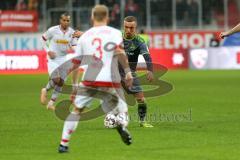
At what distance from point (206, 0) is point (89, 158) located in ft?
109

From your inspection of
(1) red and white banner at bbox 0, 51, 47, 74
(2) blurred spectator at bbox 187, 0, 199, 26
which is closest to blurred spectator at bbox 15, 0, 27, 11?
(1) red and white banner at bbox 0, 51, 47, 74

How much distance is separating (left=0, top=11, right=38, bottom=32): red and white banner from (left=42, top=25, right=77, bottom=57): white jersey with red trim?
2243 cm

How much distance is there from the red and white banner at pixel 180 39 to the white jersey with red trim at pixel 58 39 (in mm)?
22438

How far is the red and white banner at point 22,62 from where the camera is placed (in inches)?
1454

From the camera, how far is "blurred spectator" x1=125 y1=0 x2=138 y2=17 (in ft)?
142

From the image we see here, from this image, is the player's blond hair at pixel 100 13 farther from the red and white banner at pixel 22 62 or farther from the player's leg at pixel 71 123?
the red and white banner at pixel 22 62

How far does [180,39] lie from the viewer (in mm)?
43281

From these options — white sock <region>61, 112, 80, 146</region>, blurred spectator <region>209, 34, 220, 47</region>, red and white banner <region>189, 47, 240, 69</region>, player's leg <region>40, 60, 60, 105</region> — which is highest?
white sock <region>61, 112, 80, 146</region>

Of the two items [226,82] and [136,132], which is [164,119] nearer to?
[136,132]

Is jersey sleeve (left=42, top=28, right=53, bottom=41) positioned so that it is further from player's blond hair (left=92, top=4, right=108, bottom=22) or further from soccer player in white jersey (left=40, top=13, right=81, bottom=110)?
player's blond hair (left=92, top=4, right=108, bottom=22)

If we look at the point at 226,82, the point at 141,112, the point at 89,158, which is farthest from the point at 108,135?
the point at 226,82

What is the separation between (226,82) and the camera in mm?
30391

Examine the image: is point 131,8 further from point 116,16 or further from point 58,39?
point 58,39

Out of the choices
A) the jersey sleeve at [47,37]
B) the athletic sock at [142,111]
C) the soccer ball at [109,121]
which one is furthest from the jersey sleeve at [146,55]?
the jersey sleeve at [47,37]
